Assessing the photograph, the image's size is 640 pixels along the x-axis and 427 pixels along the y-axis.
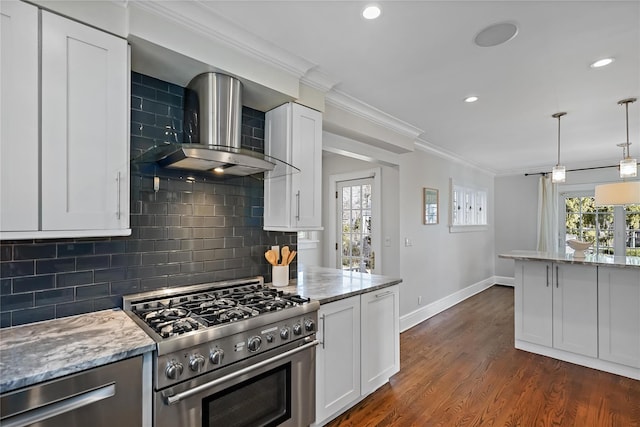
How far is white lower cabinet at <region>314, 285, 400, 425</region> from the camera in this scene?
2.06 m

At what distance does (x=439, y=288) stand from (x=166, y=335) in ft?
14.5

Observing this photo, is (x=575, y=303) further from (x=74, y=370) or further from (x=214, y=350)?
(x=74, y=370)

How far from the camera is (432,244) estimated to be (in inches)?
186

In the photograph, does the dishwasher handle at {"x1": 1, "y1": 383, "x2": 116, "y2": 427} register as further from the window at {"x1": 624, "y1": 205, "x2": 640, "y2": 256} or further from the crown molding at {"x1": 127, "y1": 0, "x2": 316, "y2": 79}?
the window at {"x1": 624, "y1": 205, "x2": 640, "y2": 256}

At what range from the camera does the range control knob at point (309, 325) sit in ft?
6.19

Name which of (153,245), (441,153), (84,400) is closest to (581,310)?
(441,153)

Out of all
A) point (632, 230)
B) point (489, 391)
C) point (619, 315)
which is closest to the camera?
point (489, 391)

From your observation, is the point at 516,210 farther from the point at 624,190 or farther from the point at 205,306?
the point at 205,306

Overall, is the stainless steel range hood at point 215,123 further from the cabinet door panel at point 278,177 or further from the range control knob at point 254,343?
the range control knob at point 254,343

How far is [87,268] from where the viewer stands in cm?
164

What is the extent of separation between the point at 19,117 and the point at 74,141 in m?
0.19

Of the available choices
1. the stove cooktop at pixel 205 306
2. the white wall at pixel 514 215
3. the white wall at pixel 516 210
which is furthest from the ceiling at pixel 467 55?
the white wall at pixel 514 215

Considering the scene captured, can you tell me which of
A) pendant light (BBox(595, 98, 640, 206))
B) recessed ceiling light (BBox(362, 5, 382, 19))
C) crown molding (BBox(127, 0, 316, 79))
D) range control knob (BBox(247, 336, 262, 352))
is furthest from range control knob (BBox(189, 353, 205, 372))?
pendant light (BBox(595, 98, 640, 206))

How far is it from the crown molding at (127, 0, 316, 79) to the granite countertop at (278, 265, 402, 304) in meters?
1.55
